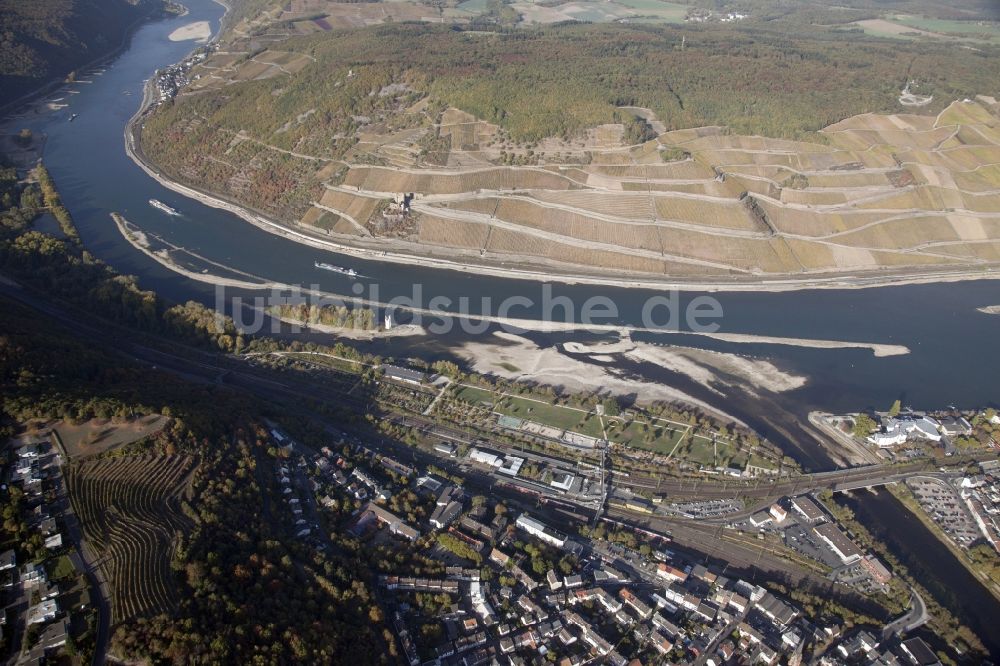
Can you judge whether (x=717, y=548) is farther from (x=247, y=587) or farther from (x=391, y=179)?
(x=391, y=179)

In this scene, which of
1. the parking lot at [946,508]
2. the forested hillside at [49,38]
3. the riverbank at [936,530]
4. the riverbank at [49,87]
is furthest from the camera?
the forested hillside at [49,38]

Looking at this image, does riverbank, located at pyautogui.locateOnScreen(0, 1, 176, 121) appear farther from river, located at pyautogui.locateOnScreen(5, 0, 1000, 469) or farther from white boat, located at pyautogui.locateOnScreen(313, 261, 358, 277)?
white boat, located at pyautogui.locateOnScreen(313, 261, 358, 277)

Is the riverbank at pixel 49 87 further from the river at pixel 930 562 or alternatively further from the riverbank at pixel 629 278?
the river at pixel 930 562

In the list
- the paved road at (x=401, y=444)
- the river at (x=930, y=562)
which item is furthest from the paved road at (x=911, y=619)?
the paved road at (x=401, y=444)

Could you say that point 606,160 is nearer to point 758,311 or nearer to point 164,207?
point 758,311

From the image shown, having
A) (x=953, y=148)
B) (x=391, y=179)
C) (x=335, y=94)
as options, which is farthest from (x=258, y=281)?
(x=953, y=148)

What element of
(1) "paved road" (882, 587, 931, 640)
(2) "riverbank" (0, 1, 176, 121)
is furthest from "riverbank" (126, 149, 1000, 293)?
(2) "riverbank" (0, 1, 176, 121)
